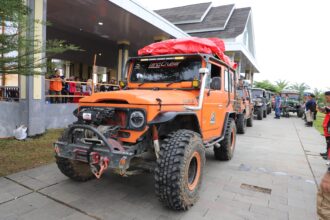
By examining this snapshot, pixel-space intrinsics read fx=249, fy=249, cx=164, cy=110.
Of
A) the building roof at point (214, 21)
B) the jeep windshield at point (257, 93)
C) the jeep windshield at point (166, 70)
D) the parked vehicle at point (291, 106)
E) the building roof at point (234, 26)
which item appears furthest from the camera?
the building roof at point (214, 21)

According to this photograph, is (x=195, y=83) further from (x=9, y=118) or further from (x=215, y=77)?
(x=9, y=118)

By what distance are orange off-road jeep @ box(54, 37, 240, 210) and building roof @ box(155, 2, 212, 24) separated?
21561 mm

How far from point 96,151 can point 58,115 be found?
238 inches

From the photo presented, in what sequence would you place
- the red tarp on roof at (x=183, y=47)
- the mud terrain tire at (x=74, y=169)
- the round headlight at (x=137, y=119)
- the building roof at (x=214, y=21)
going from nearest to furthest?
the round headlight at (x=137, y=119)
the mud terrain tire at (x=74, y=169)
the red tarp on roof at (x=183, y=47)
the building roof at (x=214, y=21)

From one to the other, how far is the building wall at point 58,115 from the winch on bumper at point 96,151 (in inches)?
205

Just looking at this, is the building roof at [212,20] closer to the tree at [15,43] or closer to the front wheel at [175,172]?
the tree at [15,43]

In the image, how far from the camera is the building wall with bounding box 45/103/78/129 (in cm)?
810

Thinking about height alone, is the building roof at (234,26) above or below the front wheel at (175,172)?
above

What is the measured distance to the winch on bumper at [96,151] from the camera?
294 centimetres

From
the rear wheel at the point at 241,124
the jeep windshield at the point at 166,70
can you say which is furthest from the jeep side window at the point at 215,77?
the rear wheel at the point at 241,124

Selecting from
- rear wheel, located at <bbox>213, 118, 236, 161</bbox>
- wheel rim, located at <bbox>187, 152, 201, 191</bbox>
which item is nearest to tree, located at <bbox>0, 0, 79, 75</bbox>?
wheel rim, located at <bbox>187, 152, 201, 191</bbox>

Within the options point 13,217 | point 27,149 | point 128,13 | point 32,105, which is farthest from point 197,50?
point 128,13

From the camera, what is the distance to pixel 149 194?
3.80m

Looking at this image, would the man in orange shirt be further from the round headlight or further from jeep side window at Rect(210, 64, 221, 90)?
the round headlight
